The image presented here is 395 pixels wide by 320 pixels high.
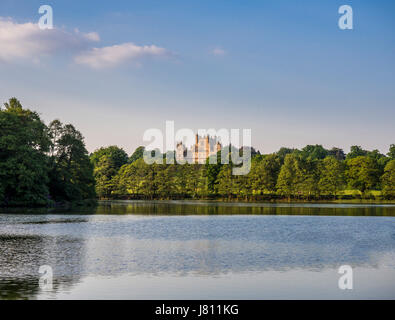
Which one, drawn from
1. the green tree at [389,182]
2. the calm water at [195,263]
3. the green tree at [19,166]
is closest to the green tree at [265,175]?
the green tree at [389,182]

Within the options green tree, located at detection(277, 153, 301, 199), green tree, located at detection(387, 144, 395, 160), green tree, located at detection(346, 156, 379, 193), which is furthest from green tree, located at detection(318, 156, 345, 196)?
green tree, located at detection(387, 144, 395, 160)

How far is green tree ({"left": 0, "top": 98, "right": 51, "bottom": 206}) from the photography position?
168 ft

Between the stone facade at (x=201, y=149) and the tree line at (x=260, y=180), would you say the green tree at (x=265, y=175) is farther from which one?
the stone facade at (x=201, y=149)

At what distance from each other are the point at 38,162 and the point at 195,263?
43.5m

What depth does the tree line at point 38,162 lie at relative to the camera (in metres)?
51.6

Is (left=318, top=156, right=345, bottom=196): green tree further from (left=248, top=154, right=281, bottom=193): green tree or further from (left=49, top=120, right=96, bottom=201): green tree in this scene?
(left=49, top=120, right=96, bottom=201): green tree

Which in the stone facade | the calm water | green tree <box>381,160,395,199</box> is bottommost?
the calm water

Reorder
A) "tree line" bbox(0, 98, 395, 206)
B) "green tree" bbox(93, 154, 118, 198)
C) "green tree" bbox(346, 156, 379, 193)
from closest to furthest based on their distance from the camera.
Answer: "tree line" bbox(0, 98, 395, 206) → "green tree" bbox(346, 156, 379, 193) → "green tree" bbox(93, 154, 118, 198)

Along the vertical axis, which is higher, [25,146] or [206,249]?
[25,146]

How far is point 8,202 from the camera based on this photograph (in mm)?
52250
